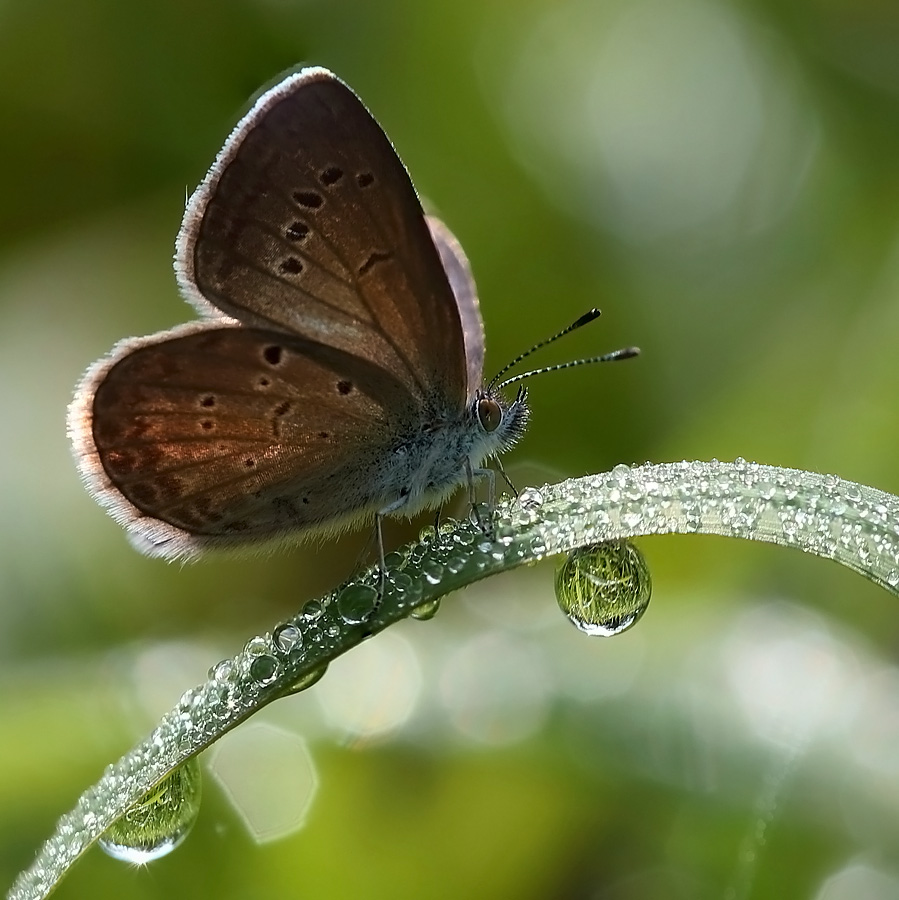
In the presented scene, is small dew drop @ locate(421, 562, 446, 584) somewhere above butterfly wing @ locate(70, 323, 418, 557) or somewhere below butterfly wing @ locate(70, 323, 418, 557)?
below

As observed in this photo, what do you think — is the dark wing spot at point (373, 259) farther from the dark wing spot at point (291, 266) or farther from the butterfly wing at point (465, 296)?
the butterfly wing at point (465, 296)

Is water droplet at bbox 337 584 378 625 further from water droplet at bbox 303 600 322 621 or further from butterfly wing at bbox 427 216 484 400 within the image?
butterfly wing at bbox 427 216 484 400

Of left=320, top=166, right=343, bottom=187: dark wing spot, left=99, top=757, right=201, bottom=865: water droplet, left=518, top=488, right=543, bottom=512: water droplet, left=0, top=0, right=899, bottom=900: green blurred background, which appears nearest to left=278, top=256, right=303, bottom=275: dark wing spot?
left=320, top=166, right=343, bottom=187: dark wing spot

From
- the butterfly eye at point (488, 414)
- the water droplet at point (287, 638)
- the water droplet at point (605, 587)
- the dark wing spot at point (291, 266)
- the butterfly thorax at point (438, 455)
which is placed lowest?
the water droplet at point (287, 638)

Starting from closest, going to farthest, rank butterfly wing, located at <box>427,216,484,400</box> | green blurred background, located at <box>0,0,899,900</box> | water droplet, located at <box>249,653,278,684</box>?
water droplet, located at <box>249,653,278,684</box>, green blurred background, located at <box>0,0,899,900</box>, butterfly wing, located at <box>427,216,484,400</box>

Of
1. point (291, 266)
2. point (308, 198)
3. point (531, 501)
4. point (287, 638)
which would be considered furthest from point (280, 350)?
point (287, 638)

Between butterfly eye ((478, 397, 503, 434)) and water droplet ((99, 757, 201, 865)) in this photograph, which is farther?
butterfly eye ((478, 397, 503, 434))

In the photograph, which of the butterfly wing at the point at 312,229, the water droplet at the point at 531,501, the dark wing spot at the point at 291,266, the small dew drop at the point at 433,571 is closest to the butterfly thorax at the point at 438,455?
the butterfly wing at the point at 312,229
